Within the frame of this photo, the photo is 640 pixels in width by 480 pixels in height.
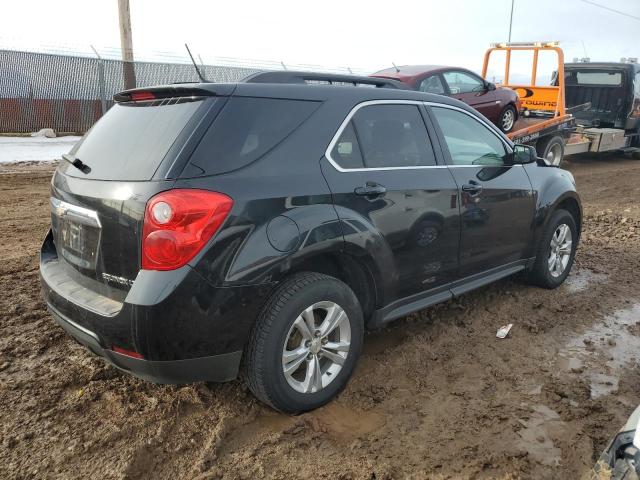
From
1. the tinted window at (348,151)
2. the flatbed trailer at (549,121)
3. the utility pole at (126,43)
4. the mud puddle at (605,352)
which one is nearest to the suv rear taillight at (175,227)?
the tinted window at (348,151)

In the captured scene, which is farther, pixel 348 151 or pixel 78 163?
pixel 348 151

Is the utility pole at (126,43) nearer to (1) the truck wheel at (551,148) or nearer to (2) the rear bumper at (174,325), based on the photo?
(1) the truck wheel at (551,148)

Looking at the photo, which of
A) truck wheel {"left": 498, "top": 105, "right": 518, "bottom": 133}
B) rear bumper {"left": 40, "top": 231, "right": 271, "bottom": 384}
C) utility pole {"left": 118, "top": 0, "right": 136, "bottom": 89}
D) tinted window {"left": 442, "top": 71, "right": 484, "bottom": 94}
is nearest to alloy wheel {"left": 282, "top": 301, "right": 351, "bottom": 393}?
rear bumper {"left": 40, "top": 231, "right": 271, "bottom": 384}

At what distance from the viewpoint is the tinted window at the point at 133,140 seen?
2.63 metres

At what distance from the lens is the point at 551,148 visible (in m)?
10.9

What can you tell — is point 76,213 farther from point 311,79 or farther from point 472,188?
point 472,188

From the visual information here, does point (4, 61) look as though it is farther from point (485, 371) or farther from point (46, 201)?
point (485, 371)

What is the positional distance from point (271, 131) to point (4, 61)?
50.9 ft

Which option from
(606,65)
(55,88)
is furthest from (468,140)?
(55,88)

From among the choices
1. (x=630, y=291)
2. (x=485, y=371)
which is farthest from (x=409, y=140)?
(x=630, y=291)

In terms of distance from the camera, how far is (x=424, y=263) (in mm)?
3486

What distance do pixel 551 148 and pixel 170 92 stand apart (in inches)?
385

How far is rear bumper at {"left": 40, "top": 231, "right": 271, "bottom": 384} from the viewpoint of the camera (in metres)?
2.41

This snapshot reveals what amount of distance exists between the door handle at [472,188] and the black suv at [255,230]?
20 millimetres
